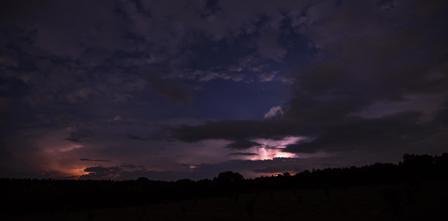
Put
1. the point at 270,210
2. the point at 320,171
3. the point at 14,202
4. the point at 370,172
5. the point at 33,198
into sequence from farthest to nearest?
1. the point at 320,171
2. the point at 370,172
3. the point at 33,198
4. the point at 14,202
5. the point at 270,210

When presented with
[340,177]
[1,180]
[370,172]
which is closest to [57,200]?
[1,180]

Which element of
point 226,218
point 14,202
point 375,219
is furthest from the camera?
point 14,202

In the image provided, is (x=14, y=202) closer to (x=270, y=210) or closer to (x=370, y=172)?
(x=270, y=210)

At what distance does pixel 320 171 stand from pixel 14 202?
317 ft

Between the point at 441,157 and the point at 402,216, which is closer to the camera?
the point at 402,216

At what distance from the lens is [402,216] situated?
37.1 metres

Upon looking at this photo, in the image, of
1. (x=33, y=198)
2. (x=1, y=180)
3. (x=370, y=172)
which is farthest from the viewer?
(x=1, y=180)

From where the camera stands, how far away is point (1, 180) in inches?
5064

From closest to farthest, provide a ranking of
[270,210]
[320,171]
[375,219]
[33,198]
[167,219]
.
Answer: [375,219]
[167,219]
[270,210]
[33,198]
[320,171]

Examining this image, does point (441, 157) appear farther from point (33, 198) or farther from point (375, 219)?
point (33, 198)

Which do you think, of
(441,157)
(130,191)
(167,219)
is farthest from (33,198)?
(441,157)

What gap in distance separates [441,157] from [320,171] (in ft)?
141

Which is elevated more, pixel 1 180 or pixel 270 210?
pixel 1 180

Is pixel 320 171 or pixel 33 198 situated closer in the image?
pixel 33 198
